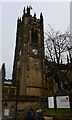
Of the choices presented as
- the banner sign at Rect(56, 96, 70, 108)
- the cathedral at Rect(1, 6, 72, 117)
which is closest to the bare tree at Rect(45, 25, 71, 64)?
the banner sign at Rect(56, 96, 70, 108)

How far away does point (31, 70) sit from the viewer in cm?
5900

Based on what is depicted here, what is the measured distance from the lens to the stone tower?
5772 cm

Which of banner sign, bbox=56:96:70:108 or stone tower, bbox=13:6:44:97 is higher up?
stone tower, bbox=13:6:44:97

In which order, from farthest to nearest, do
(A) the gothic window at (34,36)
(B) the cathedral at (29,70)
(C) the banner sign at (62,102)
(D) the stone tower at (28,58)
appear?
(A) the gothic window at (34,36) → (D) the stone tower at (28,58) → (B) the cathedral at (29,70) → (C) the banner sign at (62,102)

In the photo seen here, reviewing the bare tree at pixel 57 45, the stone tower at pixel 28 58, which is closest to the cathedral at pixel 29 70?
the stone tower at pixel 28 58

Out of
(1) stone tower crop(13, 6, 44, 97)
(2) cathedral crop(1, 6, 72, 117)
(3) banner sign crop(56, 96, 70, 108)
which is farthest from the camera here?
(1) stone tower crop(13, 6, 44, 97)

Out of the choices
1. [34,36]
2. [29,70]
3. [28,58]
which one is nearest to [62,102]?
[29,70]

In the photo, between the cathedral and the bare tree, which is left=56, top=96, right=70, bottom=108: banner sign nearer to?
the bare tree

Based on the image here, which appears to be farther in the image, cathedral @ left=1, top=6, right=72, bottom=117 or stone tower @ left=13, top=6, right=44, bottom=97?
stone tower @ left=13, top=6, right=44, bottom=97

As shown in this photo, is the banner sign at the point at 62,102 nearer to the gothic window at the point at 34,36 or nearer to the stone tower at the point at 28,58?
the stone tower at the point at 28,58

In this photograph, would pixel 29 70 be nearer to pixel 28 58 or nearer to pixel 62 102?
pixel 28 58

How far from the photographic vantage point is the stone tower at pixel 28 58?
57.7 m

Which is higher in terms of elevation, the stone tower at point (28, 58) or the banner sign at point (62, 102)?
the stone tower at point (28, 58)

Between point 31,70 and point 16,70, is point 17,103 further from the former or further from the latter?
point 16,70
